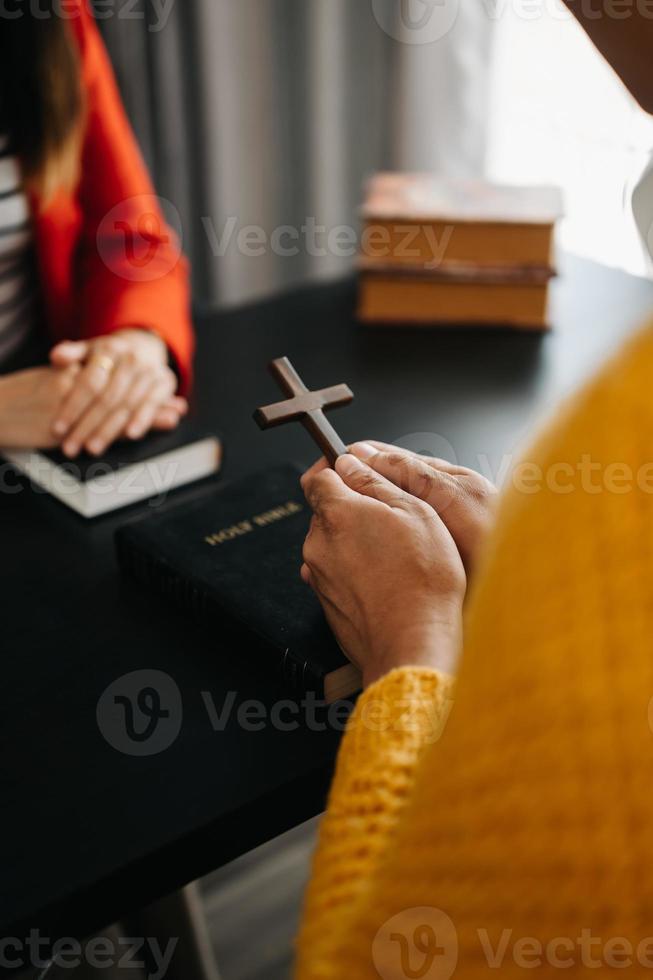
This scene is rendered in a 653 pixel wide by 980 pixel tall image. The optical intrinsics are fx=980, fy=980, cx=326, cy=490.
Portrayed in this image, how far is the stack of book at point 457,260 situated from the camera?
1243mm

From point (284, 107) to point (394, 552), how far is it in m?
1.75

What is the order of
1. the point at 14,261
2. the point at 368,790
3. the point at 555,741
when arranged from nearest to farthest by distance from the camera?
the point at 555,741 → the point at 368,790 → the point at 14,261

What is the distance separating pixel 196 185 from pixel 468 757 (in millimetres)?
1965

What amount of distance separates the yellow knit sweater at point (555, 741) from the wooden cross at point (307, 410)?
426mm

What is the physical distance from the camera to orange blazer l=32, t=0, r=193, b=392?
133 cm

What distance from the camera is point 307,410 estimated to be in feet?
2.76

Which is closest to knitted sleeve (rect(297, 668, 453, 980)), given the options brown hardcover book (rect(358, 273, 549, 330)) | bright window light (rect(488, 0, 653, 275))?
brown hardcover book (rect(358, 273, 549, 330))
